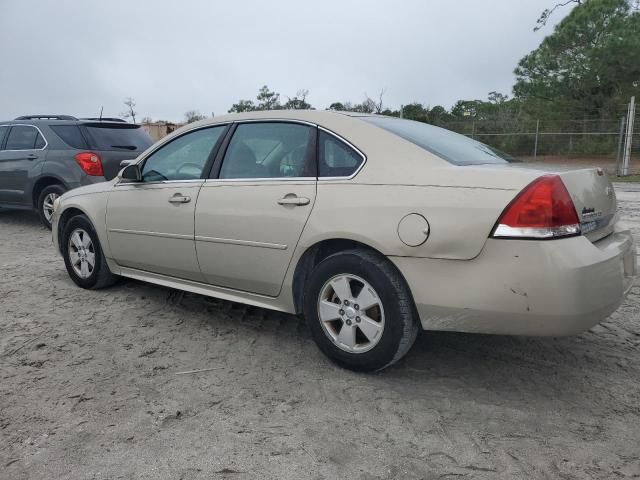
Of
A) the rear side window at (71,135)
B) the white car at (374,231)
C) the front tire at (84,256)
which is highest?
the rear side window at (71,135)

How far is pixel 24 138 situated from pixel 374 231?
751cm

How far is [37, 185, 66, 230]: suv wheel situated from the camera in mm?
8172

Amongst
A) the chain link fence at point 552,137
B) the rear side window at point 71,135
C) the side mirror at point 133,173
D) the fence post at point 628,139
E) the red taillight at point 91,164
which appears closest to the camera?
the side mirror at point 133,173

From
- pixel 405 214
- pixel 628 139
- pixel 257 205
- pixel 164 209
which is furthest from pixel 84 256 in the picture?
pixel 628 139

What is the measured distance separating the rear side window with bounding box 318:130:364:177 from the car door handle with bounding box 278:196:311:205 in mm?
182

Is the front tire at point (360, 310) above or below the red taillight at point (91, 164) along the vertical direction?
below

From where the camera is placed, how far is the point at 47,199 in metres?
8.30

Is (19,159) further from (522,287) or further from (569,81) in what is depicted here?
(569,81)

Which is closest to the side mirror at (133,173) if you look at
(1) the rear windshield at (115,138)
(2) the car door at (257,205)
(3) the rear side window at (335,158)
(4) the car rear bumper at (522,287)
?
(2) the car door at (257,205)

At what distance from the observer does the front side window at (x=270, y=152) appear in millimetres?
3561

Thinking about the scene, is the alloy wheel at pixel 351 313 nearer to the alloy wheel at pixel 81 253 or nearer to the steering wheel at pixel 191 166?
the steering wheel at pixel 191 166

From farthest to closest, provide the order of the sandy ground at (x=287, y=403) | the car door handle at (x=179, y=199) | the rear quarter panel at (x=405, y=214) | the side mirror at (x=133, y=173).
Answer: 1. the side mirror at (x=133, y=173)
2. the car door handle at (x=179, y=199)
3. the rear quarter panel at (x=405, y=214)
4. the sandy ground at (x=287, y=403)

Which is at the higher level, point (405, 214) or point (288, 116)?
point (288, 116)

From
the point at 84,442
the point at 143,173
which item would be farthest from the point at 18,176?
the point at 84,442
